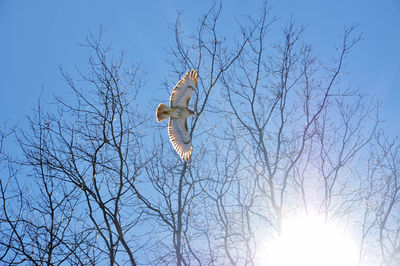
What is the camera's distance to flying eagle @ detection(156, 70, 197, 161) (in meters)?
6.59

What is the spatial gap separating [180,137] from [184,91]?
894mm

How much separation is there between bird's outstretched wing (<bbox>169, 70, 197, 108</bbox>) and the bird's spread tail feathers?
0.13 metres

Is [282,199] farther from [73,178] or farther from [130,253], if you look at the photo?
[73,178]

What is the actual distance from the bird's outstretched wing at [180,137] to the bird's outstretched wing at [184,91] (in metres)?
0.35

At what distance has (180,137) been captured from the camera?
278 inches

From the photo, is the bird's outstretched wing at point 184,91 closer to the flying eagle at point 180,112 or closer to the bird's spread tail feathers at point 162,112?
the flying eagle at point 180,112

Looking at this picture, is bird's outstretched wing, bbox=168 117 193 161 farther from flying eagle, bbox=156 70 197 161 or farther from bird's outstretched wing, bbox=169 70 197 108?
bird's outstretched wing, bbox=169 70 197 108

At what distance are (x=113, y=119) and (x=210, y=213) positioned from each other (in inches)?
158

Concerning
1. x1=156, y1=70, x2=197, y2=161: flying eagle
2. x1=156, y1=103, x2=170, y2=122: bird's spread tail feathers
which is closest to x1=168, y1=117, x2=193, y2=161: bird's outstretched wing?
x1=156, y1=70, x2=197, y2=161: flying eagle

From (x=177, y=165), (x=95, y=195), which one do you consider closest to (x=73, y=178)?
(x=95, y=195)

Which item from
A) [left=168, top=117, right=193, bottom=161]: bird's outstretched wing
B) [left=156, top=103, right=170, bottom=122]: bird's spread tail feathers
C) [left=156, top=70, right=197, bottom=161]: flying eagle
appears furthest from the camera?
[left=168, top=117, right=193, bottom=161]: bird's outstretched wing

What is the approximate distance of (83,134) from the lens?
7.00 meters

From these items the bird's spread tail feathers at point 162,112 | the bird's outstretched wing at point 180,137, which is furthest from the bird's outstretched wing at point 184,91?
the bird's outstretched wing at point 180,137

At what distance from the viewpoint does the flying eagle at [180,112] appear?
21.6 feet
